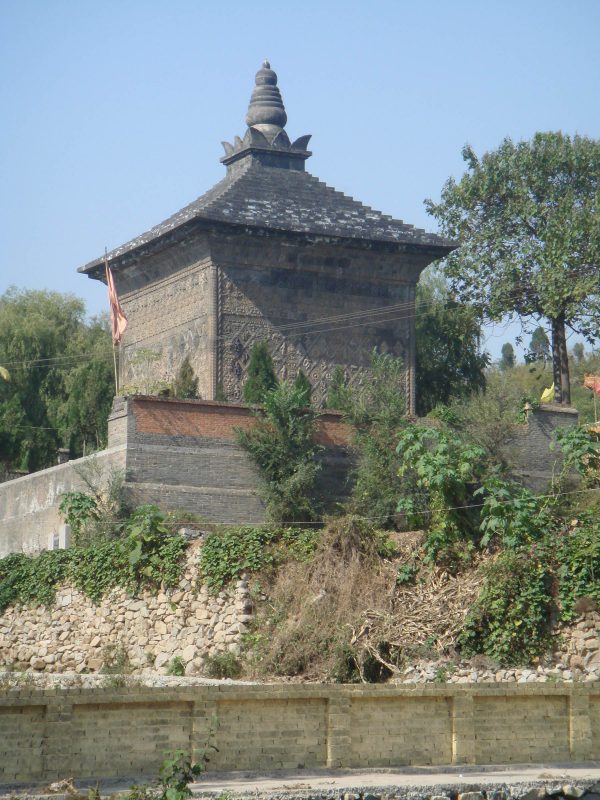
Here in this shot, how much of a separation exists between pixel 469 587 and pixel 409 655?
Result: 1.63 metres

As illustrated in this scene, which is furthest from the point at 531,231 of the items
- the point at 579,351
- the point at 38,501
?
the point at 579,351

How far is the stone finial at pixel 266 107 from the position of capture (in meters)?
38.5

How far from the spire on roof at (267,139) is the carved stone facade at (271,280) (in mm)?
61

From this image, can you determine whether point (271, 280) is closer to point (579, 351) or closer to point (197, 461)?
point (197, 461)

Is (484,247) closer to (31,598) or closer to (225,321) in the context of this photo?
(225,321)

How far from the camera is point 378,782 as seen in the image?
47.3 feet

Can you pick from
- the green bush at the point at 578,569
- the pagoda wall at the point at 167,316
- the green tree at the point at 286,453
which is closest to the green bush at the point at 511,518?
the green bush at the point at 578,569

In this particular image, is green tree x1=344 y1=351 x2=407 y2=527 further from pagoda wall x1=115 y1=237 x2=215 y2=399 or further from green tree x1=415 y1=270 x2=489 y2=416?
green tree x1=415 y1=270 x2=489 y2=416

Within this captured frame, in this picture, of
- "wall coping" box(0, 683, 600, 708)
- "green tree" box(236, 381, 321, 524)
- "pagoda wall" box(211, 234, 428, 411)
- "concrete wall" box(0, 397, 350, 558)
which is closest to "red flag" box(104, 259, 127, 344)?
"pagoda wall" box(211, 234, 428, 411)

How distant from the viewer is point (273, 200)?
115 feet

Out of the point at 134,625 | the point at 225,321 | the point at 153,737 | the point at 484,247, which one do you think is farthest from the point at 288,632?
the point at 484,247

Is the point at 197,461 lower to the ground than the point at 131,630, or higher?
higher

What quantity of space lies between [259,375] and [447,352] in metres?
7.69

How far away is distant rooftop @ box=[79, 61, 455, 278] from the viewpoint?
33.8 meters
